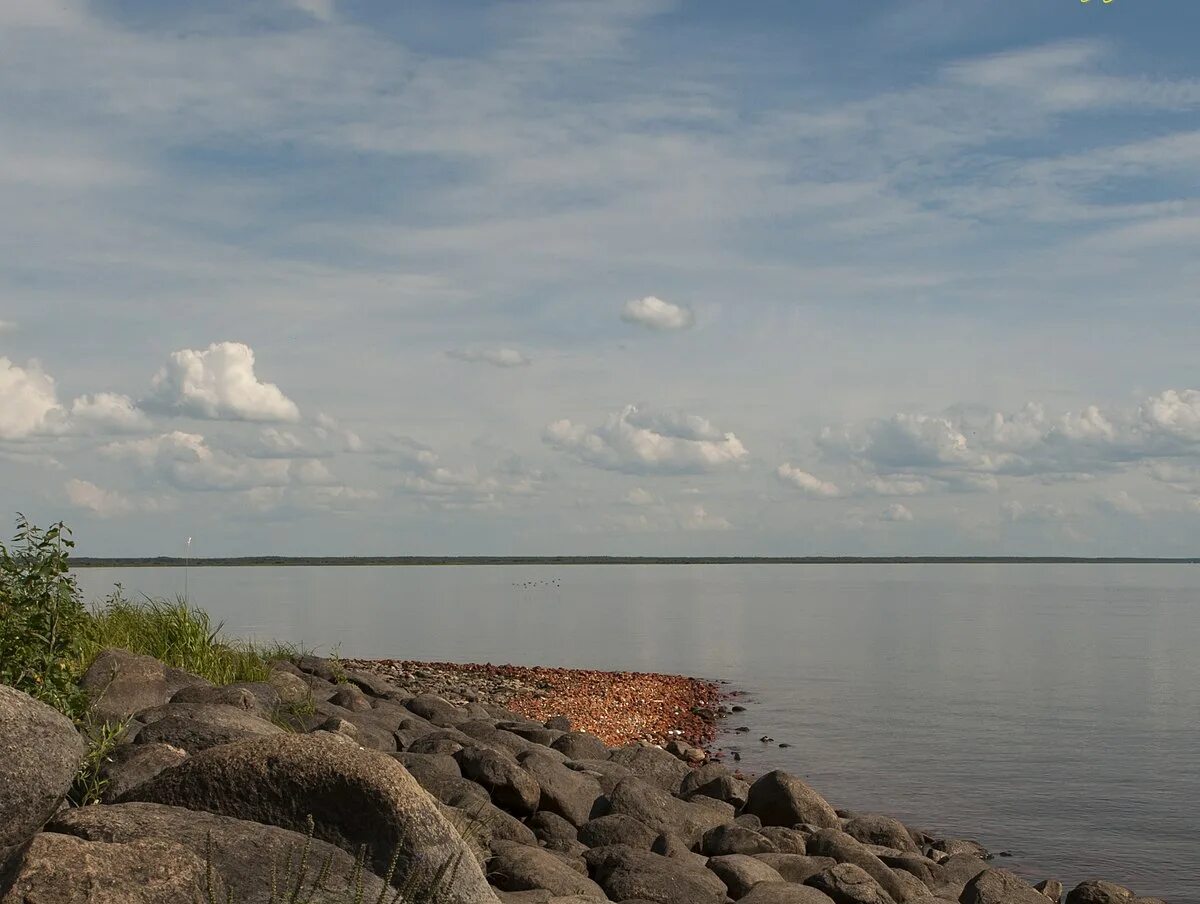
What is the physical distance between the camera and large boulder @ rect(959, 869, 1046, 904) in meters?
13.1

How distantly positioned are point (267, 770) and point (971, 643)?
52712 mm

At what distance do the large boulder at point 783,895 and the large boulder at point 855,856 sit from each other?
6.70ft

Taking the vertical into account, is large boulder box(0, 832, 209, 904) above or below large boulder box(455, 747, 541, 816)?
above

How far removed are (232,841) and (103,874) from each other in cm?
85

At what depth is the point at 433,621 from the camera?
73688 millimetres

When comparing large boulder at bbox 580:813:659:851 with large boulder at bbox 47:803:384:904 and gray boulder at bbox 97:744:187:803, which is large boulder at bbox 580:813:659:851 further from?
large boulder at bbox 47:803:384:904

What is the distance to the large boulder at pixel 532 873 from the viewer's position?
9328 millimetres

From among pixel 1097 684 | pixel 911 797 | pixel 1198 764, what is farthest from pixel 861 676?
pixel 911 797

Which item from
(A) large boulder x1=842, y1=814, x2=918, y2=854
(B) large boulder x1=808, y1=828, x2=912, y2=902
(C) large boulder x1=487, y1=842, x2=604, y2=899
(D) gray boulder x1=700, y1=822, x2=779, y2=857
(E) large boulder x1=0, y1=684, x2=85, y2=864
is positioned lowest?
(A) large boulder x1=842, y1=814, x2=918, y2=854

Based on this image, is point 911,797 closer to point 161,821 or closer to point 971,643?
point 161,821

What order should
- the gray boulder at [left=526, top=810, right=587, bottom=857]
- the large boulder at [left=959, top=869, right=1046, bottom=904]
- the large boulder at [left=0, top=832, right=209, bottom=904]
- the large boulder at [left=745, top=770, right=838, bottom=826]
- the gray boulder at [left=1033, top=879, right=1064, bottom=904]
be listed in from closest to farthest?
1. the large boulder at [left=0, top=832, right=209, bottom=904]
2. the gray boulder at [left=526, top=810, right=587, bottom=857]
3. the large boulder at [left=959, top=869, right=1046, bottom=904]
4. the large boulder at [left=745, top=770, right=838, bottom=826]
5. the gray boulder at [left=1033, top=879, right=1064, bottom=904]

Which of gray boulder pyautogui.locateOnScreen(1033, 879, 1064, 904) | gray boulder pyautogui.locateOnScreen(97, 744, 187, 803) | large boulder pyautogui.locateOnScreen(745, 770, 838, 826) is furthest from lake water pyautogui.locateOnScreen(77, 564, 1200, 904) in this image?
gray boulder pyautogui.locateOnScreen(97, 744, 187, 803)

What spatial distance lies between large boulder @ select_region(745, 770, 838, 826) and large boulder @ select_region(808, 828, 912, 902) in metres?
1.66

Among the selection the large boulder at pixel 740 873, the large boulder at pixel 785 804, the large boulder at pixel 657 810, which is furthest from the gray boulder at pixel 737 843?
the large boulder at pixel 785 804
